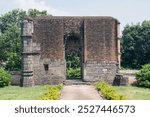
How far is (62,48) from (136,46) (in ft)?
73.7

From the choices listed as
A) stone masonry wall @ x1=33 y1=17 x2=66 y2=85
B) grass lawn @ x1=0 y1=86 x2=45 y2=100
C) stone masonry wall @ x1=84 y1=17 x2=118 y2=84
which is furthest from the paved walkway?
stone masonry wall @ x1=84 y1=17 x2=118 y2=84

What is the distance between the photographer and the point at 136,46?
45.6 m

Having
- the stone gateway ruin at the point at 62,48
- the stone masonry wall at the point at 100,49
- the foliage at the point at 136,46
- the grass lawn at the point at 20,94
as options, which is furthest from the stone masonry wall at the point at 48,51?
the foliage at the point at 136,46

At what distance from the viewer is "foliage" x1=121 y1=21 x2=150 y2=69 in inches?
1763

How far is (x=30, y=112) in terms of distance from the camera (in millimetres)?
7910

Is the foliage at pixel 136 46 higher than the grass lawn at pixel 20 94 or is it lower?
higher

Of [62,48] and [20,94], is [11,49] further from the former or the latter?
[20,94]

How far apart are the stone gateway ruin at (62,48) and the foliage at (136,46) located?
20316mm

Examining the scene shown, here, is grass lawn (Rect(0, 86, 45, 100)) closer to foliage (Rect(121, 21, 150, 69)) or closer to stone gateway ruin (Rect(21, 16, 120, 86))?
stone gateway ruin (Rect(21, 16, 120, 86))

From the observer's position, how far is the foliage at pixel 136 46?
1763 inches

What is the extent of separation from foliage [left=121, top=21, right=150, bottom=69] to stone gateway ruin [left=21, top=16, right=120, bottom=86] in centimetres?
2032

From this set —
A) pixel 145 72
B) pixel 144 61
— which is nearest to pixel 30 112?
pixel 145 72

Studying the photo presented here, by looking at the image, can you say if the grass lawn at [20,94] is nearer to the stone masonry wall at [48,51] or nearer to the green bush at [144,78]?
the stone masonry wall at [48,51]

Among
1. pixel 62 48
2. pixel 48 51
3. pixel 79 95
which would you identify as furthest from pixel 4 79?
pixel 79 95
